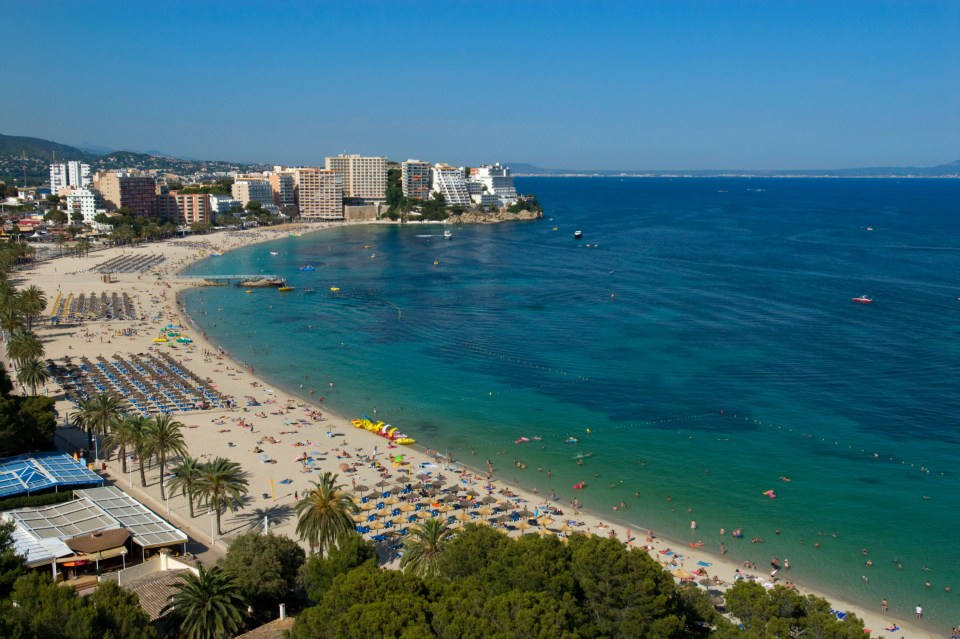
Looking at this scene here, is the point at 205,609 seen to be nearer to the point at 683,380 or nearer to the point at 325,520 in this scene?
the point at 325,520

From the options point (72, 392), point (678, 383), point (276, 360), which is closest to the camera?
point (72, 392)

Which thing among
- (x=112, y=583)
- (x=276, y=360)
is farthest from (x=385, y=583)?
(x=276, y=360)

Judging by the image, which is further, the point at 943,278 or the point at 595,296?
the point at 943,278

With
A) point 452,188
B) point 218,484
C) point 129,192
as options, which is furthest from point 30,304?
point 452,188

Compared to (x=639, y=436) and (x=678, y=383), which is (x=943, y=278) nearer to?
(x=678, y=383)

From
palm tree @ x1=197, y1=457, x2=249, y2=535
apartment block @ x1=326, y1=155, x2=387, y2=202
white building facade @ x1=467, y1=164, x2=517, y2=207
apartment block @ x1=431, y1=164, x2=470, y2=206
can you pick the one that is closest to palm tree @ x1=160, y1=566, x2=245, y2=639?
palm tree @ x1=197, y1=457, x2=249, y2=535

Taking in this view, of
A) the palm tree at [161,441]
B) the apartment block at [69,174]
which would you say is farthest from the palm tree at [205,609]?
the apartment block at [69,174]
